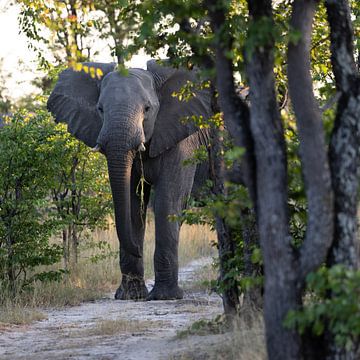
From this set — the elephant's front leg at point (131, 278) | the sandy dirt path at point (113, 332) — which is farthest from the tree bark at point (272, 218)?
the elephant's front leg at point (131, 278)

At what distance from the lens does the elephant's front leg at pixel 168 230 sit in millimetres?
12172

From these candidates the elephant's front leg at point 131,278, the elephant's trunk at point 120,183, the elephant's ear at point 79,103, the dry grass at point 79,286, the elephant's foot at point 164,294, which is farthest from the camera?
the elephant's ear at point 79,103

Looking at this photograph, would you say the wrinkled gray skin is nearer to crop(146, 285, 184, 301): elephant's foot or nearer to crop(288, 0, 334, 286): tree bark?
A: crop(146, 285, 184, 301): elephant's foot

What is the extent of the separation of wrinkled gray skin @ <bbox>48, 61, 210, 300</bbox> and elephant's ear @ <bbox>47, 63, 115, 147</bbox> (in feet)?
0.05

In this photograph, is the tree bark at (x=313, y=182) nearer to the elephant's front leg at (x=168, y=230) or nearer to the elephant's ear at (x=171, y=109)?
the elephant's front leg at (x=168, y=230)

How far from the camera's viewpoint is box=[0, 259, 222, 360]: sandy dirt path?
755 cm

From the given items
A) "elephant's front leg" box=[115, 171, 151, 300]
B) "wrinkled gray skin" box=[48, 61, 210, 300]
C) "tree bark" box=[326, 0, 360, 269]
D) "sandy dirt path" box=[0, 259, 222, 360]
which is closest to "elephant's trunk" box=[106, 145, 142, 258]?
"wrinkled gray skin" box=[48, 61, 210, 300]

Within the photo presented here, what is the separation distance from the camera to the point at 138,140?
11914 mm

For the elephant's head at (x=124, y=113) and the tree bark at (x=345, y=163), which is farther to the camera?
the elephant's head at (x=124, y=113)

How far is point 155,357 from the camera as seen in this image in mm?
7184

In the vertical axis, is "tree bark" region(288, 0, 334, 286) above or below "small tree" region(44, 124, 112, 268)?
below

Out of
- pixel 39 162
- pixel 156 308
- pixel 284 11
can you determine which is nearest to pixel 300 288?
pixel 284 11

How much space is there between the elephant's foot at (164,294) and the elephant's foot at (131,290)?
0.22 metres

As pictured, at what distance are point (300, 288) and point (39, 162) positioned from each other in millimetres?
7073
